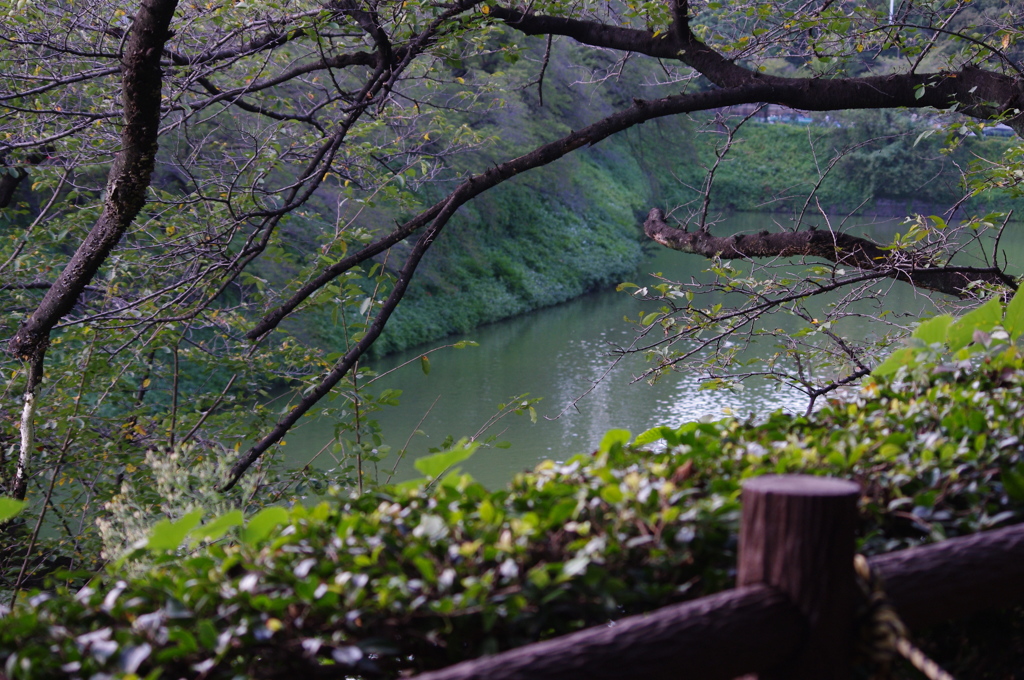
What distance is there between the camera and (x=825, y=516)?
1014 mm

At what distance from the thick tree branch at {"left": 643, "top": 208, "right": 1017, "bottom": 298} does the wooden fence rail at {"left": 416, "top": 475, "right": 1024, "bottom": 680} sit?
7.85 feet

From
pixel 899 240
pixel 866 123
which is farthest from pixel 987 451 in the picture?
pixel 866 123

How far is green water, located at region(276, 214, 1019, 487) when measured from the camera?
326 inches

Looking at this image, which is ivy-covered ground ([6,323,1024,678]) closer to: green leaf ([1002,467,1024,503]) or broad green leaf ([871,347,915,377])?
green leaf ([1002,467,1024,503])

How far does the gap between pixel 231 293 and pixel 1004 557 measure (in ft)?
32.2

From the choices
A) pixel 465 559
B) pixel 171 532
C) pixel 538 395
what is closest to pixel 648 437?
pixel 465 559

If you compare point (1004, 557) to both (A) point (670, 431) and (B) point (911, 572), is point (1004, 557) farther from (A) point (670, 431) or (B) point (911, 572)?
(A) point (670, 431)

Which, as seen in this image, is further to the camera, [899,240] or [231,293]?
[231,293]

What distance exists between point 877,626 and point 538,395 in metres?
9.43

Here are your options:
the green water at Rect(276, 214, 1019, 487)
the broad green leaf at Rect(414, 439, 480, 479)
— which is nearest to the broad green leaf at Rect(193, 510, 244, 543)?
the broad green leaf at Rect(414, 439, 480, 479)

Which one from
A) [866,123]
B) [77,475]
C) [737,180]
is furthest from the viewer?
[737,180]

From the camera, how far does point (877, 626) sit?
3.36 feet

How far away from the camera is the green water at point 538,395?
8.27 meters

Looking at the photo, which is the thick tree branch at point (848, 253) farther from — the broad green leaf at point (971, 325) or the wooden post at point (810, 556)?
the wooden post at point (810, 556)
